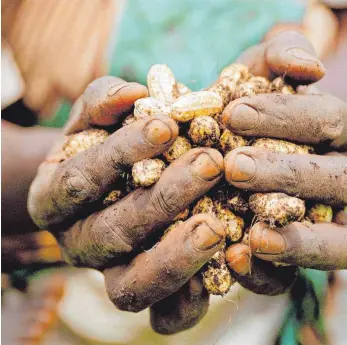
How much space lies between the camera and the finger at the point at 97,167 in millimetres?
705

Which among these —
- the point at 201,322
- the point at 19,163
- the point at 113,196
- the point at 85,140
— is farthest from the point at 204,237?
the point at 19,163

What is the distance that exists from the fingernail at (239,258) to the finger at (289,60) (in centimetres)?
32

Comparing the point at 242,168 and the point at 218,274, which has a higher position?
the point at 242,168

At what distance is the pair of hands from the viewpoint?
2.29ft

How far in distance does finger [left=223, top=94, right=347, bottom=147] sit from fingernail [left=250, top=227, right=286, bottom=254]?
0.15 m

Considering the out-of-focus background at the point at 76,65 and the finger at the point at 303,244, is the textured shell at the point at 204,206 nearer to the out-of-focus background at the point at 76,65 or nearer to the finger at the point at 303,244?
the finger at the point at 303,244

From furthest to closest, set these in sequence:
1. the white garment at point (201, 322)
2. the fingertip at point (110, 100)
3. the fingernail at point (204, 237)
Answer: the white garment at point (201, 322)
the fingertip at point (110, 100)
the fingernail at point (204, 237)

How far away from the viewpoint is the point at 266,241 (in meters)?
0.70

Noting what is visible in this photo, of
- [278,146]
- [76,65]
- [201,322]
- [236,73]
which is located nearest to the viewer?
[278,146]

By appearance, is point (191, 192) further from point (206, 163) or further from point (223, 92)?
point (223, 92)

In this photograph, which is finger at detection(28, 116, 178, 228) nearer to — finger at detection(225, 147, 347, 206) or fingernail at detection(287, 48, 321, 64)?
finger at detection(225, 147, 347, 206)

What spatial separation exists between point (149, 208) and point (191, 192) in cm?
7

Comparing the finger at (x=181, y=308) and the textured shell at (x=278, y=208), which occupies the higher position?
the textured shell at (x=278, y=208)

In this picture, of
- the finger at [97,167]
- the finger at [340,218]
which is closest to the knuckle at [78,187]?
the finger at [97,167]
